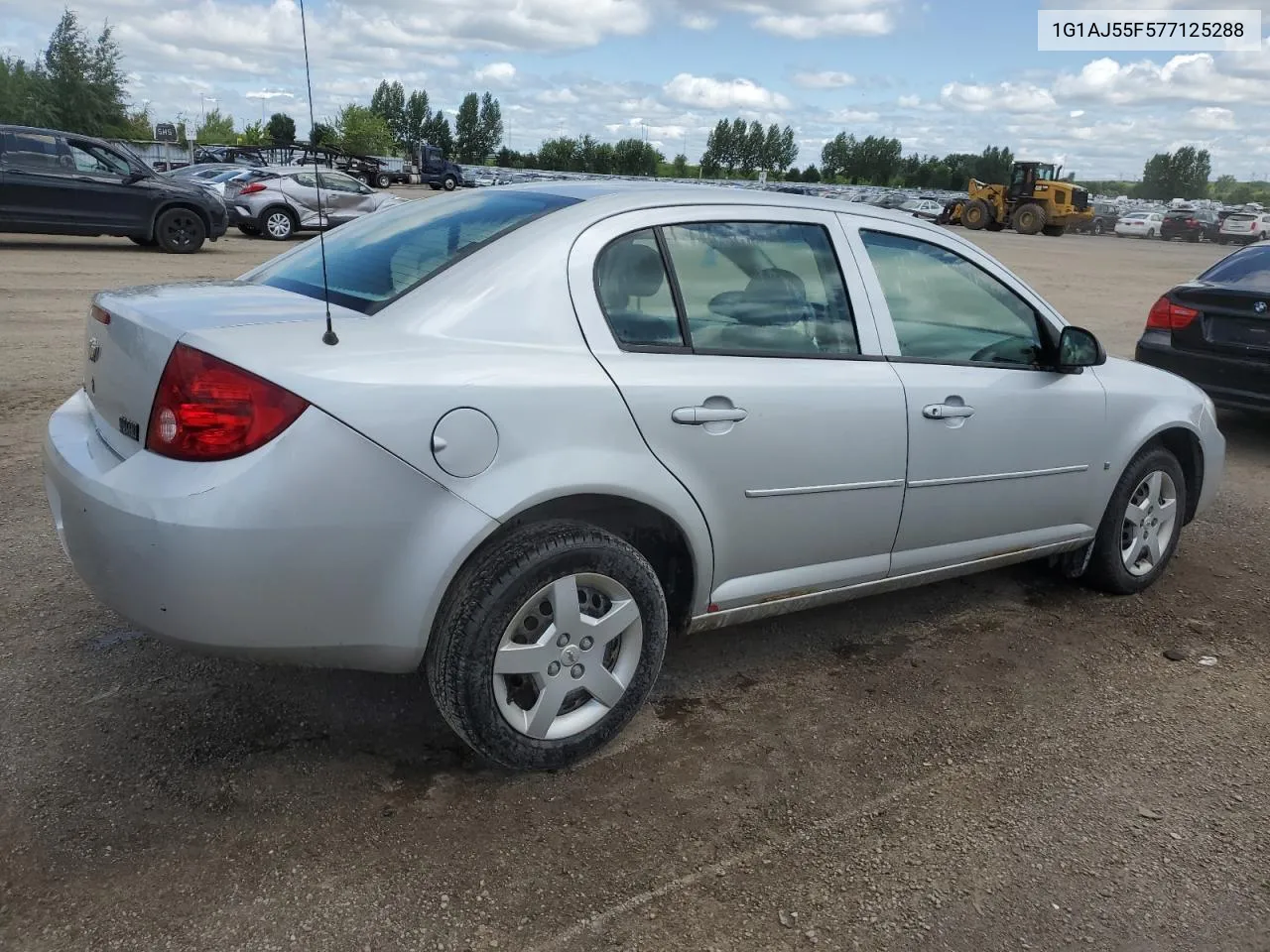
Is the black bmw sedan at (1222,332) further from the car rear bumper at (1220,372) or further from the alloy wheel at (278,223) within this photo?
the alloy wheel at (278,223)

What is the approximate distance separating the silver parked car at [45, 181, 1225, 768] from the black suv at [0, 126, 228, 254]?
13143mm

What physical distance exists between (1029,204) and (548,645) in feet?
139

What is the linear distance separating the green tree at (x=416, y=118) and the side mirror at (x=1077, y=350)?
119266mm

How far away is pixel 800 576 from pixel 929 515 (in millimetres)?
576

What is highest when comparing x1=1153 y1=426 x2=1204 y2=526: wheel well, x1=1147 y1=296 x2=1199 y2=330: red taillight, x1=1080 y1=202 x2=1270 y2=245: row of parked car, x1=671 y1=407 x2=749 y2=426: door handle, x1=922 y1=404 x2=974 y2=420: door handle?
x1=671 y1=407 x2=749 y2=426: door handle

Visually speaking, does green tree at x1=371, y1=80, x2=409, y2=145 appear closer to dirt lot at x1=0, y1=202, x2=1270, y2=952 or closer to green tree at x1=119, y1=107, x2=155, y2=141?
green tree at x1=119, y1=107, x2=155, y2=141

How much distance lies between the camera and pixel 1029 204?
1603 inches

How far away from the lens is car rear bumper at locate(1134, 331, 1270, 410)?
6.83m

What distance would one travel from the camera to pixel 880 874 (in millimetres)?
2578

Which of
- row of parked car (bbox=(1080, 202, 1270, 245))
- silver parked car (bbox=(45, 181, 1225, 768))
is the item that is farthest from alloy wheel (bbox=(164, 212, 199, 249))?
row of parked car (bbox=(1080, 202, 1270, 245))

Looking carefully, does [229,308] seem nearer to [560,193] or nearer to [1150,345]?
[560,193]

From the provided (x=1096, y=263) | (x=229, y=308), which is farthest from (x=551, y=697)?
(x=1096, y=263)

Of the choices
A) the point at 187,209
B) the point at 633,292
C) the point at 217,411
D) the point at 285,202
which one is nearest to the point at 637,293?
the point at 633,292

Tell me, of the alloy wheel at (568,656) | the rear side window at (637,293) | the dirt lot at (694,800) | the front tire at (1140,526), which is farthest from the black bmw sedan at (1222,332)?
the alloy wheel at (568,656)
